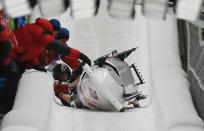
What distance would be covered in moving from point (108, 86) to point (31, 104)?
19.0 inches

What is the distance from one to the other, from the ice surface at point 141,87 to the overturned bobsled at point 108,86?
0.26 ft

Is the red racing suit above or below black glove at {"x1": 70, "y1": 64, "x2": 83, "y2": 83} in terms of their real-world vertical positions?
above

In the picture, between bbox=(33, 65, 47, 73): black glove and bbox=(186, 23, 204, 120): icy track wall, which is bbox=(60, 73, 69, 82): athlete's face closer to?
bbox=(33, 65, 47, 73): black glove

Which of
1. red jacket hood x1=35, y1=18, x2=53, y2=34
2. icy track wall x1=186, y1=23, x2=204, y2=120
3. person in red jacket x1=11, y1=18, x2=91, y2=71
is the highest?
red jacket hood x1=35, y1=18, x2=53, y2=34

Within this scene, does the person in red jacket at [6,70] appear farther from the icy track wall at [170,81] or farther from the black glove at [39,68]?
the icy track wall at [170,81]

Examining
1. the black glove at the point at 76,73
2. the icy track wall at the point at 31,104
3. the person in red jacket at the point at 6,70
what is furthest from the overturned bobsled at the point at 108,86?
the person in red jacket at the point at 6,70

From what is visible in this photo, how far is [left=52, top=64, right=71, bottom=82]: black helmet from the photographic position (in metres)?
2.46

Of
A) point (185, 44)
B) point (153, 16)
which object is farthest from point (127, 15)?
point (185, 44)

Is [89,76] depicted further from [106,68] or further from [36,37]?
[36,37]

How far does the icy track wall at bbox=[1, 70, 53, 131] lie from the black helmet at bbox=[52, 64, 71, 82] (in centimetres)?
8

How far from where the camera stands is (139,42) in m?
2.96

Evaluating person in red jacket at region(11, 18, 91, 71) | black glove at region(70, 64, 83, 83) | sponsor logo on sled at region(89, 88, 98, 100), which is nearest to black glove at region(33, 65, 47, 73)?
person in red jacket at region(11, 18, 91, 71)

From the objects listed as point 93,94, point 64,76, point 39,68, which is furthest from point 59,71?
point 93,94

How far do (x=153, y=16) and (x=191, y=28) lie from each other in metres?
1.37
